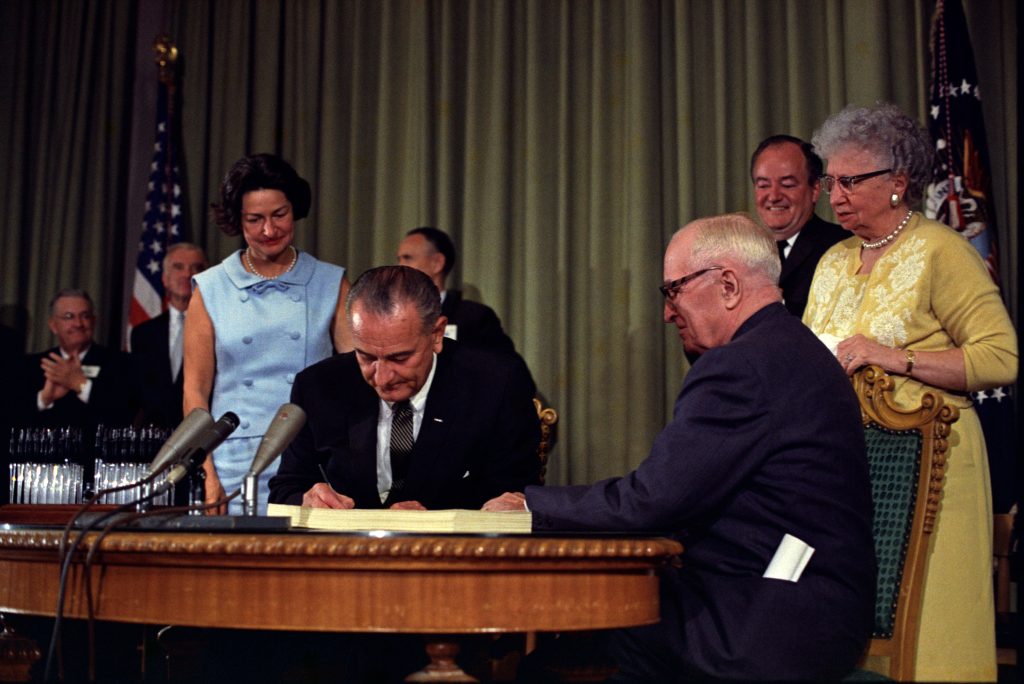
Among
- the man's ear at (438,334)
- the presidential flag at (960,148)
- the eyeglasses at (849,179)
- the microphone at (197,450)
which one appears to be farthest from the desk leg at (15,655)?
the presidential flag at (960,148)

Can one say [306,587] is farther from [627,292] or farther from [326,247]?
[326,247]

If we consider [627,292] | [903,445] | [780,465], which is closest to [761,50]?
[627,292]

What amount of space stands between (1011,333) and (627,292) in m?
3.02

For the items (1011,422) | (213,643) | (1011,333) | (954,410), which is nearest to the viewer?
(954,410)

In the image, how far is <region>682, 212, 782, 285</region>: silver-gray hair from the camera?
2455 millimetres

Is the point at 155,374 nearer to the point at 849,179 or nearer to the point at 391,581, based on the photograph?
the point at 849,179

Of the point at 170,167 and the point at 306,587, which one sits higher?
the point at 170,167

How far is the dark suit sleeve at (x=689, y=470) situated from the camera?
7.07 feet

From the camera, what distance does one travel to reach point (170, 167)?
271 inches

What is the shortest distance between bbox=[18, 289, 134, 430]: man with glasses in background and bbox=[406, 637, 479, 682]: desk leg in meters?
4.47

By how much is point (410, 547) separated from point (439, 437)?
1.19m

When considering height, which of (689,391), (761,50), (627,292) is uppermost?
(761,50)

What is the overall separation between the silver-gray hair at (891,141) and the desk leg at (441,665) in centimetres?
236

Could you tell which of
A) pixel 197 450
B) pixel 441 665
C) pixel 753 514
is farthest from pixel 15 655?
pixel 753 514
